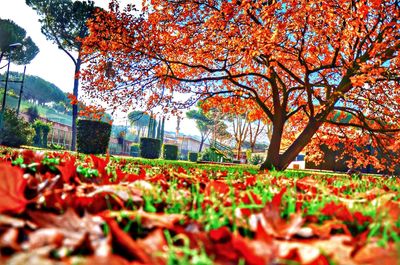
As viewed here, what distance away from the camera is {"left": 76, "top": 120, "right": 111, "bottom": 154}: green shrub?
17.4 metres

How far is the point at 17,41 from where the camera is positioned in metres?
42.6

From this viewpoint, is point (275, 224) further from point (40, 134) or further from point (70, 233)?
point (40, 134)

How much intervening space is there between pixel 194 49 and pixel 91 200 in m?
8.26

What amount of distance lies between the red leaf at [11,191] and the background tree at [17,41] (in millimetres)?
41493

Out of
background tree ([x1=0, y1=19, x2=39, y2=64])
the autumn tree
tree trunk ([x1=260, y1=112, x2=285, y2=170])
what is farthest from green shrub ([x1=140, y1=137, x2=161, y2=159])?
background tree ([x1=0, y1=19, x2=39, y2=64])

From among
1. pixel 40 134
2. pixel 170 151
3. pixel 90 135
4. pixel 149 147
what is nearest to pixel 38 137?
pixel 40 134

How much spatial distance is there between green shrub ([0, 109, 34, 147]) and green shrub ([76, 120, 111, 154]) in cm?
507

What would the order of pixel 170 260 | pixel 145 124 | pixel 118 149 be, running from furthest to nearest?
pixel 145 124
pixel 118 149
pixel 170 260

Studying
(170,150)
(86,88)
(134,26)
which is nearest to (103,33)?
(134,26)

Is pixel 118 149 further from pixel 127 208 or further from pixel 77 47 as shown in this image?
pixel 127 208

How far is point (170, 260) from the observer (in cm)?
70

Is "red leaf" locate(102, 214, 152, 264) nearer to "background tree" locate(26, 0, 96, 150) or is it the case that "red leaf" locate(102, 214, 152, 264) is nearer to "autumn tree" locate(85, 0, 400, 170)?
"autumn tree" locate(85, 0, 400, 170)

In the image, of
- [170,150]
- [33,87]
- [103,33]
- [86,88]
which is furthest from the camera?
[33,87]

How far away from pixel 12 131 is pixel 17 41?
28767 millimetres
